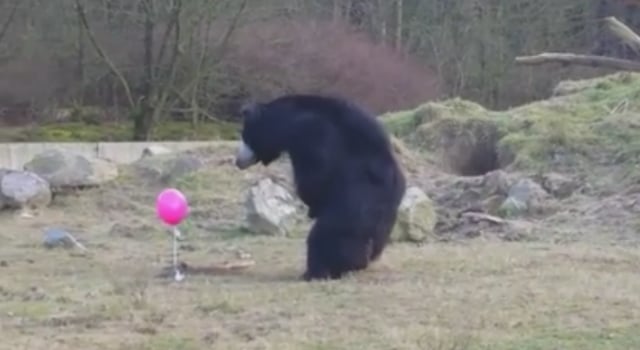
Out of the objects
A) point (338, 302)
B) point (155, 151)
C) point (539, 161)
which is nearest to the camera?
point (338, 302)

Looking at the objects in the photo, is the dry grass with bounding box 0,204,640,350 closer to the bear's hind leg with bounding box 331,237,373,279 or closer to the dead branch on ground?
the bear's hind leg with bounding box 331,237,373,279

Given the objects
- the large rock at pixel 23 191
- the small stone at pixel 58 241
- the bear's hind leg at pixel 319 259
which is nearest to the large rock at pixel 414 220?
the bear's hind leg at pixel 319 259

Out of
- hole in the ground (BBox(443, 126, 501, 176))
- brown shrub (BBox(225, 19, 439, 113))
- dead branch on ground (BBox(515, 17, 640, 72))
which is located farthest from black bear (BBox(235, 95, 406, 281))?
brown shrub (BBox(225, 19, 439, 113))

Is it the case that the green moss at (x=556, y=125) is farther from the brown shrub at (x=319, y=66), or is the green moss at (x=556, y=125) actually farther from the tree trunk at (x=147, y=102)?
the brown shrub at (x=319, y=66)

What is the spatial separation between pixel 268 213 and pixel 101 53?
1805 cm

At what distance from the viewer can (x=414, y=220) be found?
10922mm

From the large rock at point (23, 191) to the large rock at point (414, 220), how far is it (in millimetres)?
4070

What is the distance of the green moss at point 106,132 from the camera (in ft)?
92.6

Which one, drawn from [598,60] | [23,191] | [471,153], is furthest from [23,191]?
[598,60]

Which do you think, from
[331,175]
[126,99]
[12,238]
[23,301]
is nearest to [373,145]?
[331,175]

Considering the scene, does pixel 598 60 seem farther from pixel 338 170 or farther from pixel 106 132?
pixel 106 132

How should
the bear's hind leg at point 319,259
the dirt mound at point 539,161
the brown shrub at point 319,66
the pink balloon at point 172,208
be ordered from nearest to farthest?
1. the bear's hind leg at point 319,259
2. the pink balloon at point 172,208
3. the dirt mound at point 539,161
4. the brown shrub at point 319,66

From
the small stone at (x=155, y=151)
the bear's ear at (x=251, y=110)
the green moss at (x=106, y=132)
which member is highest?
the bear's ear at (x=251, y=110)

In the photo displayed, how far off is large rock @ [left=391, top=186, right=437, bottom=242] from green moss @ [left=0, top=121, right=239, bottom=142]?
1719 centimetres
